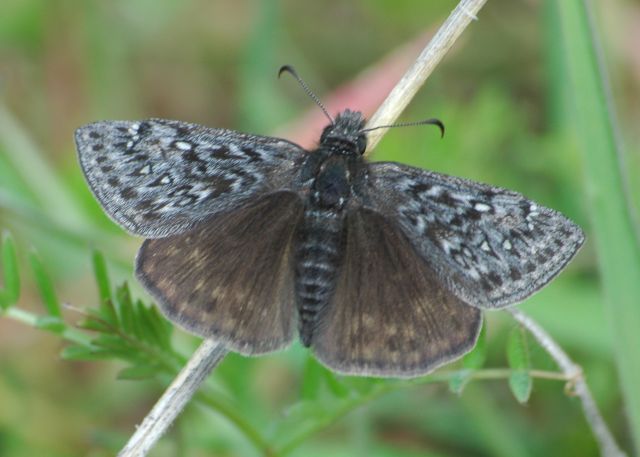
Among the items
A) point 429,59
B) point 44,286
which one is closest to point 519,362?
point 429,59

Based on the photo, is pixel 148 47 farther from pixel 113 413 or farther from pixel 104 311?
pixel 104 311

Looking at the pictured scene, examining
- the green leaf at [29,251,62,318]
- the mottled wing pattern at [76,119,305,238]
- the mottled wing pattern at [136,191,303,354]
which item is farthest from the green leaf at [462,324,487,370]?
the green leaf at [29,251,62,318]

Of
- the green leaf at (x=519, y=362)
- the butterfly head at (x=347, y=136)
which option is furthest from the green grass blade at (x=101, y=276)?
the green leaf at (x=519, y=362)

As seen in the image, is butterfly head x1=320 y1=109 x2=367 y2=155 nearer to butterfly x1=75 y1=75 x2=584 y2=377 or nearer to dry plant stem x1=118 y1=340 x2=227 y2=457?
butterfly x1=75 y1=75 x2=584 y2=377

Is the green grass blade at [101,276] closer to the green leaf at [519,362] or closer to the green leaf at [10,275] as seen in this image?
the green leaf at [10,275]

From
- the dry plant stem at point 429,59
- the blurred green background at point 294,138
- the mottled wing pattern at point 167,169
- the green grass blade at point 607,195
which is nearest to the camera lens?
the green grass blade at point 607,195

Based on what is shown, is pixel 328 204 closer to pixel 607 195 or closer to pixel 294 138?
pixel 607 195
